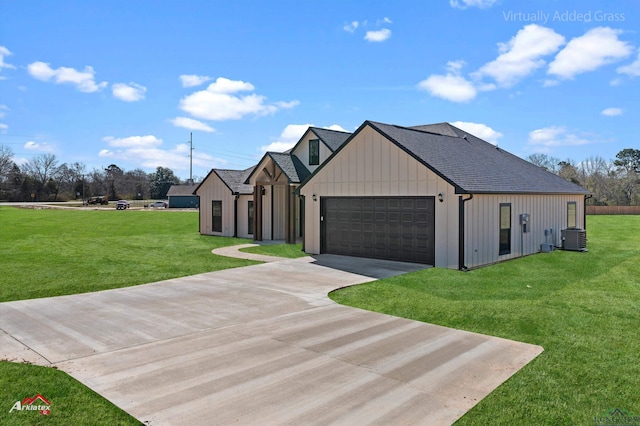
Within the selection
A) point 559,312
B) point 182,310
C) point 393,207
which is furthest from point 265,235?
point 559,312

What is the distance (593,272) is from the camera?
43.2ft

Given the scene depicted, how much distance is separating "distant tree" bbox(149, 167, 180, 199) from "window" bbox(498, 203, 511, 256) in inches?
3757

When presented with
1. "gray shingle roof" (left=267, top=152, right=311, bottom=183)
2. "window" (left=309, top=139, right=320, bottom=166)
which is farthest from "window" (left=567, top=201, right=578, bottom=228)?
"gray shingle roof" (left=267, top=152, right=311, bottom=183)

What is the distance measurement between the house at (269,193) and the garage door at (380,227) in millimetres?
4295

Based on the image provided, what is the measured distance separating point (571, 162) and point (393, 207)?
209 ft

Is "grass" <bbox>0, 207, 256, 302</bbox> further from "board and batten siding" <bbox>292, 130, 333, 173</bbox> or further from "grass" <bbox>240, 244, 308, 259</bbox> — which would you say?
"board and batten siding" <bbox>292, 130, 333, 173</bbox>

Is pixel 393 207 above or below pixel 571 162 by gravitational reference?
below

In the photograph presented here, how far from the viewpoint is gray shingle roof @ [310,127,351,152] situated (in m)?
21.7

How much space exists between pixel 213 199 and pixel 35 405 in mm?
21807

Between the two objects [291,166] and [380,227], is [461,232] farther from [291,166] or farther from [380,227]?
[291,166]

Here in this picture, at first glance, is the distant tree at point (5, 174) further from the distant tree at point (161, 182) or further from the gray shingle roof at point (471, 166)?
the gray shingle roof at point (471, 166)

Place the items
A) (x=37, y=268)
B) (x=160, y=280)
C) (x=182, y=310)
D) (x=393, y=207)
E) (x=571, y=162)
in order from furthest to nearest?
1. (x=571, y=162)
2. (x=393, y=207)
3. (x=37, y=268)
4. (x=160, y=280)
5. (x=182, y=310)

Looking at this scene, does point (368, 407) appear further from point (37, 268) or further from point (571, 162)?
point (571, 162)

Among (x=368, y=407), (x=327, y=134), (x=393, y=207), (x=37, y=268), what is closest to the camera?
(x=368, y=407)
